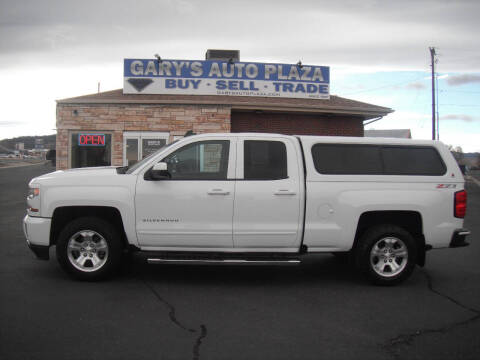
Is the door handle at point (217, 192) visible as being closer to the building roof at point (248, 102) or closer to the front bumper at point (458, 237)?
the front bumper at point (458, 237)

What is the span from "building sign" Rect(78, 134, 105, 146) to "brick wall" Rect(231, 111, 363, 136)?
4826 mm

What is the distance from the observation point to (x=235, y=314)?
183 inches

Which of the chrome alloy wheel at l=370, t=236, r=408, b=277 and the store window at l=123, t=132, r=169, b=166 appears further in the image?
the store window at l=123, t=132, r=169, b=166

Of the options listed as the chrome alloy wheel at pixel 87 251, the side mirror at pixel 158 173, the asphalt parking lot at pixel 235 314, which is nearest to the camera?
the asphalt parking lot at pixel 235 314

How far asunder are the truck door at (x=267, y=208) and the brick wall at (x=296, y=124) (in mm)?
11443

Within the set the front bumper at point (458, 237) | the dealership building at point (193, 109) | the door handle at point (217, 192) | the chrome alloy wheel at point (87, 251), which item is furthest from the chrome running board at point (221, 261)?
the dealership building at point (193, 109)

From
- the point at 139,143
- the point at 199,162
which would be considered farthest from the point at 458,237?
the point at 139,143

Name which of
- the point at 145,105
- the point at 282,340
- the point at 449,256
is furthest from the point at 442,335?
the point at 145,105

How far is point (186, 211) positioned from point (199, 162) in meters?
0.66

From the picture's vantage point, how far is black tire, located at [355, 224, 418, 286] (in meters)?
5.77

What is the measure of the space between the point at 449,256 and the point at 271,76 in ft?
37.6

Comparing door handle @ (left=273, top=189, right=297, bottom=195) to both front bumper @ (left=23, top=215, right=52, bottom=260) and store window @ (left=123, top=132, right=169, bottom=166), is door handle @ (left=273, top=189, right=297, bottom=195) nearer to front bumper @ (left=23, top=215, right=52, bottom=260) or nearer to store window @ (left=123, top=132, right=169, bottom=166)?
front bumper @ (left=23, top=215, right=52, bottom=260)

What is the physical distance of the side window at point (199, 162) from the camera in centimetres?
569

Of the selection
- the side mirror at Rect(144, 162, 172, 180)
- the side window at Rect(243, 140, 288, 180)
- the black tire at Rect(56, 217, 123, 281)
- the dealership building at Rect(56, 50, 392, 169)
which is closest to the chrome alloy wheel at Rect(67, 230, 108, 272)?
the black tire at Rect(56, 217, 123, 281)
